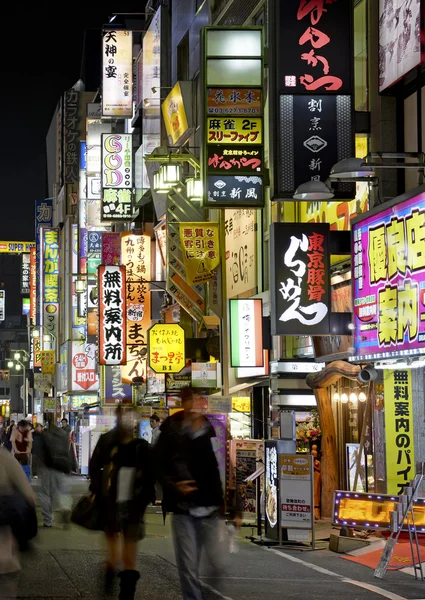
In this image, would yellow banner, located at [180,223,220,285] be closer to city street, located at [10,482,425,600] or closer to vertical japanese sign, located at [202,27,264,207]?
vertical japanese sign, located at [202,27,264,207]

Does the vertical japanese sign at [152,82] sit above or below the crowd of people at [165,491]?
above

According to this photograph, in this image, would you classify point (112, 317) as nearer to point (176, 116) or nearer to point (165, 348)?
point (165, 348)

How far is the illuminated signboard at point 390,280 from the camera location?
53.4 feet

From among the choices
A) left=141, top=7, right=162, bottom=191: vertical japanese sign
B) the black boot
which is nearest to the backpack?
the black boot

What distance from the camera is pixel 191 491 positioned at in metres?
10.4

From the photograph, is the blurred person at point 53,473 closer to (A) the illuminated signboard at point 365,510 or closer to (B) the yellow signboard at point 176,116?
(A) the illuminated signboard at point 365,510

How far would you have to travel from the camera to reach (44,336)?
265ft

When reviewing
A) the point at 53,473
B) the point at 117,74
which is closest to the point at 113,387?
the point at 117,74

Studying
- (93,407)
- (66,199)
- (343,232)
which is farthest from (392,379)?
(66,199)

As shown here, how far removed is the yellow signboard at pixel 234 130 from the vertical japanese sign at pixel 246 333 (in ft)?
14.4

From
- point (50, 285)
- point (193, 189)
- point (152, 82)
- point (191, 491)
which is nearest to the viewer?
point (191, 491)

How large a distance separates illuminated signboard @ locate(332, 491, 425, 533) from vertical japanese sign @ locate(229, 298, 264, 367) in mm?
8549

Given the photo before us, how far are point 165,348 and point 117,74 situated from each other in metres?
19.8

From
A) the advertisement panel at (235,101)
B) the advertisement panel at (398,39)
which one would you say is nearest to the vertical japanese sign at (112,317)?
the advertisement panel at (235,101)
